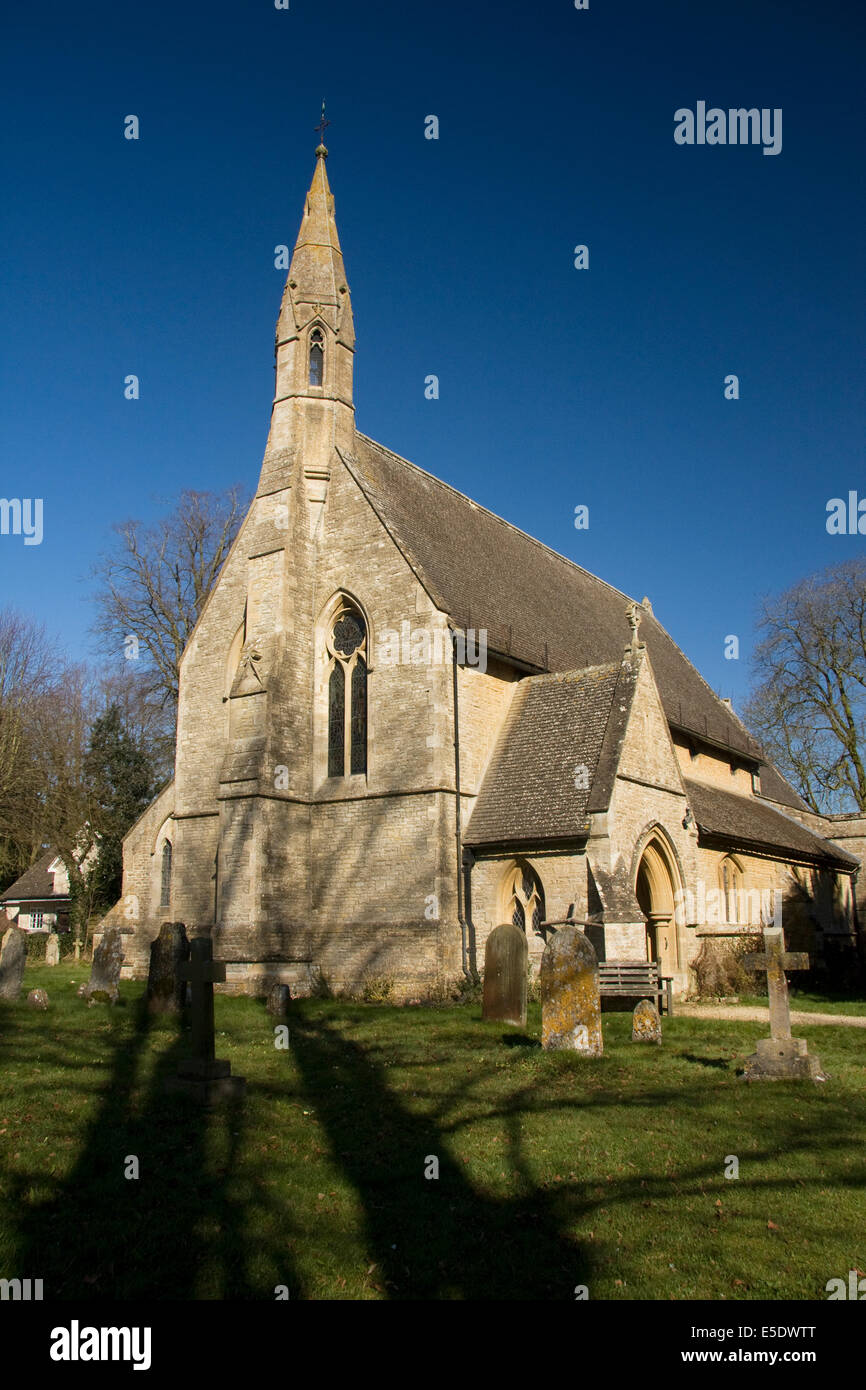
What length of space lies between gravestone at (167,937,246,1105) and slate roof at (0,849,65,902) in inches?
1280

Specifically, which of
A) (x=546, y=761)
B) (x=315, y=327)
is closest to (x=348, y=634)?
(x=546, y=761)

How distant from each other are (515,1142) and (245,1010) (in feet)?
29.4

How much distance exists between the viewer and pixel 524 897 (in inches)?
744

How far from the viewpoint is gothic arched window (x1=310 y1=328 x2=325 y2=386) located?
22.6 meters

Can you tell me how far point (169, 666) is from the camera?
34094 millimetres

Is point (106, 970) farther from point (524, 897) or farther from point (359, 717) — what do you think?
point (524, 897)

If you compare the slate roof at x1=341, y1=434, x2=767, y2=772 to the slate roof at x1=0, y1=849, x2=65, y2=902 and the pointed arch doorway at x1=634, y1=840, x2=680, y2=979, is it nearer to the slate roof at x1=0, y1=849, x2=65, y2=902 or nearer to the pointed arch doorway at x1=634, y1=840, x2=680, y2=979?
the pointed arch doorway at x1=634, y1=840, x2=680, y2=979

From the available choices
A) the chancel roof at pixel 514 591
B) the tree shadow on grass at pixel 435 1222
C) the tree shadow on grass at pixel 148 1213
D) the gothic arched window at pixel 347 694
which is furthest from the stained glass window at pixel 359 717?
the tree shadow on grass at pixel 148 1213

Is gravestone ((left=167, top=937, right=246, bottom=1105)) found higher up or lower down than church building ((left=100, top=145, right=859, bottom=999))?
lower down

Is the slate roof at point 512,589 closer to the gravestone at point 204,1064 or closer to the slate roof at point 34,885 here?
the gravestone at point 204,1064

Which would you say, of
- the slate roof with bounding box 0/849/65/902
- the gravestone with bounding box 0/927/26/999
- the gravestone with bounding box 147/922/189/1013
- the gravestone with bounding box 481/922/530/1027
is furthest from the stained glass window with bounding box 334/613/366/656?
the slate roof with bounding box 0/849/65/902

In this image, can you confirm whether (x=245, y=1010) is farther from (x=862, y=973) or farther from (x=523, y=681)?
(x=862, y=973)

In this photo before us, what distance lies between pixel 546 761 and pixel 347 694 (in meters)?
4.42
